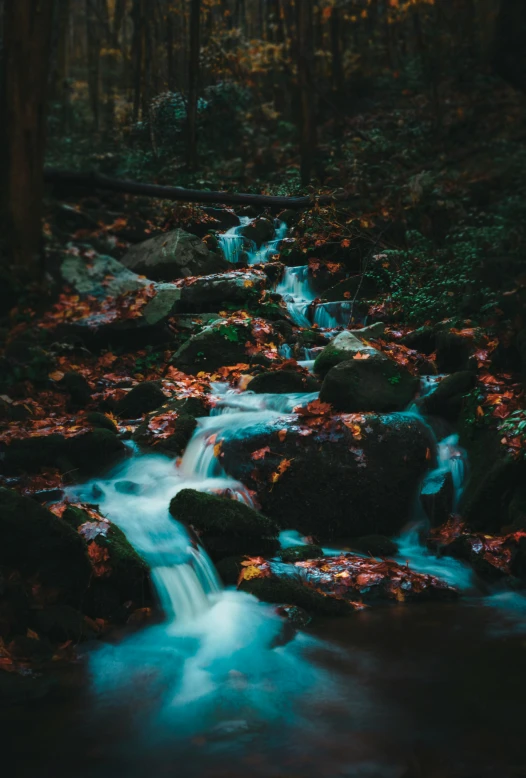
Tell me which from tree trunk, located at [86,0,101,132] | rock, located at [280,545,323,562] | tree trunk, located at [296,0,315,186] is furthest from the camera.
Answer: tree trunk, located at [86,0,101,132]

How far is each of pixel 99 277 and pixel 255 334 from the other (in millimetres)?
2869

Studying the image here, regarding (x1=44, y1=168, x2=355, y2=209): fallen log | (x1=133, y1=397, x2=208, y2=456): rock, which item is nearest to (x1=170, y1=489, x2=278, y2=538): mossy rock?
(x1=133, y1=397, x2=208, y2=456): rock

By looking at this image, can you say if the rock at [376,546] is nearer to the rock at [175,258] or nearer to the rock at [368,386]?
the rock at [368,386]

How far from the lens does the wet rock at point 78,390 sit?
8.41 metres

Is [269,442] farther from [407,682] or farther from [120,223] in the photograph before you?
[120,223]

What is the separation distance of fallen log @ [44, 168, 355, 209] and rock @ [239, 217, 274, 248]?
10.0 inches

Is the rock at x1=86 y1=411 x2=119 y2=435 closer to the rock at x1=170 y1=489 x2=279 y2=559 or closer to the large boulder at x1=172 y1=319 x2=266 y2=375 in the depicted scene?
the rock at x1=170 y1=489 x2=279 y2=559

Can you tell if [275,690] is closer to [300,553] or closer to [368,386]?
[300,553]

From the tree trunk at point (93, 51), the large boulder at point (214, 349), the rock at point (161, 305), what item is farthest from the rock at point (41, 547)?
the tree trunk at point (93, 51)

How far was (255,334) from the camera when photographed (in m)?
9.86

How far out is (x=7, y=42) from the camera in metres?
9.82

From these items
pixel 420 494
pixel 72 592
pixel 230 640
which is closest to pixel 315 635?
pixel 230 640

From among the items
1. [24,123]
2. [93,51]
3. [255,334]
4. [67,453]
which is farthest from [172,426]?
[93,51]

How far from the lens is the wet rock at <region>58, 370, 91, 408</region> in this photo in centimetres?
841
